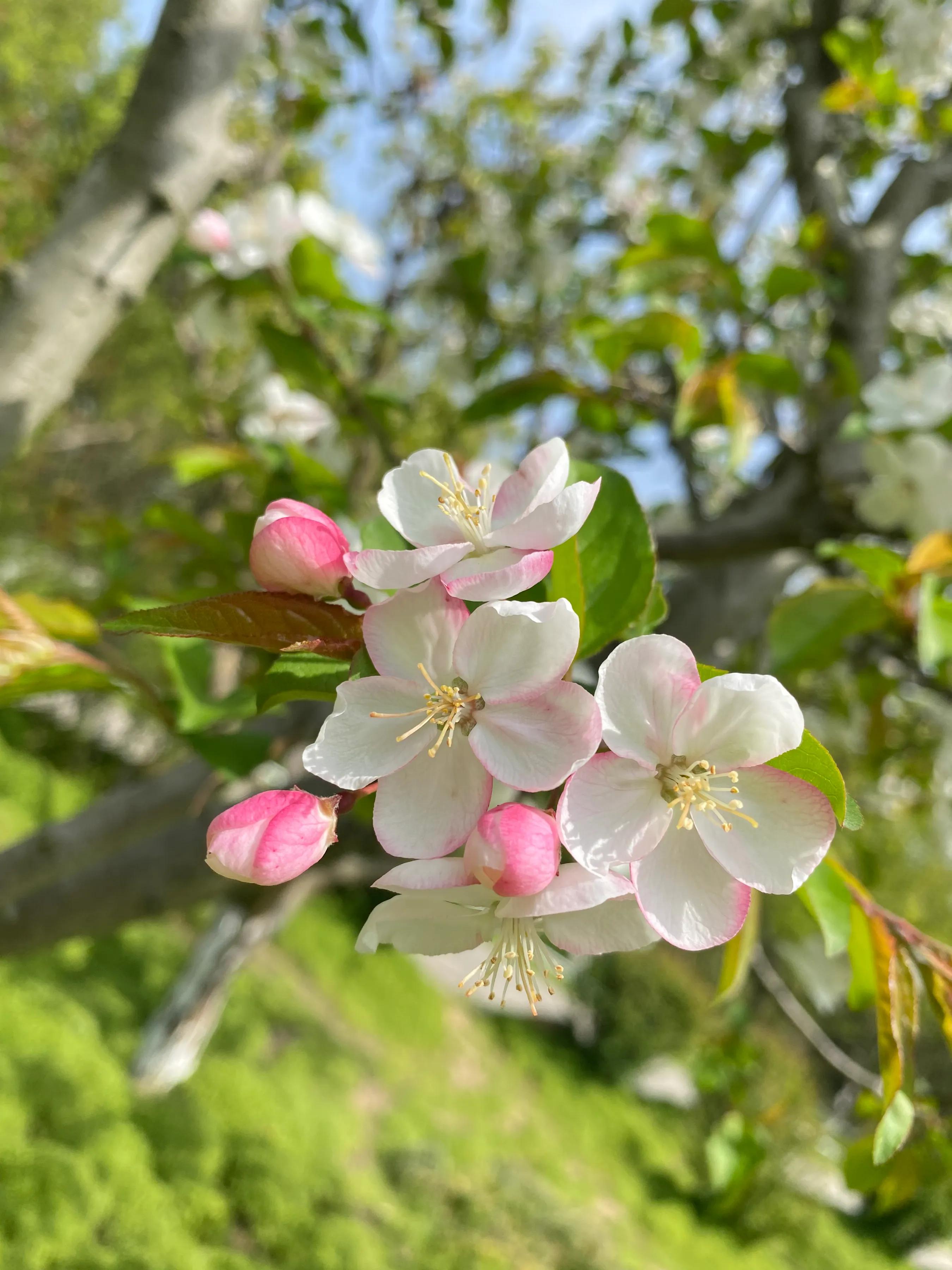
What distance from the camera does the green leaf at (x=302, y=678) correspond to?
1.51 ft

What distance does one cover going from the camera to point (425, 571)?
0.41 meters

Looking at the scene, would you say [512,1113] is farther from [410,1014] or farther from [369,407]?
[369,407]

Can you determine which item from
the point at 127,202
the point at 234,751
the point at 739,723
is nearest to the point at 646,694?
the point at 739,723

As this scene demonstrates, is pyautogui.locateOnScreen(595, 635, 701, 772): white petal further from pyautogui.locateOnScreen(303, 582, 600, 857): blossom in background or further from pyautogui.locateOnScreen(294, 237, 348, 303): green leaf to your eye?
pyautogui.locateOnScreen(294, 237, 348, 303): green leaf

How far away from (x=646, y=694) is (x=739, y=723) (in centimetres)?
5

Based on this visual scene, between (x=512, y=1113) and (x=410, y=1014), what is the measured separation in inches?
45.4

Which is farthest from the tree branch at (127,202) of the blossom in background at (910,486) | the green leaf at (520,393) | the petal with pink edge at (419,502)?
the blossom in background at (910,486)

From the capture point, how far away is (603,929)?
0.46 metres

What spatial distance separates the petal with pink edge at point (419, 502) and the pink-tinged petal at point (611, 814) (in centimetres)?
16

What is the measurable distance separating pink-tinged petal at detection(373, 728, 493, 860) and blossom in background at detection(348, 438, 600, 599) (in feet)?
0.30

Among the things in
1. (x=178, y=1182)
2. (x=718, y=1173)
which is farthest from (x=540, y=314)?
(x=178, y=1182)

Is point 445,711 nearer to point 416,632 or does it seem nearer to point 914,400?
point 416,632

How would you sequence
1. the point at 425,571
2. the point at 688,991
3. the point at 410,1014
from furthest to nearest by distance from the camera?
the point at 688,991 < the point at 410,1014 < the point at 425,571

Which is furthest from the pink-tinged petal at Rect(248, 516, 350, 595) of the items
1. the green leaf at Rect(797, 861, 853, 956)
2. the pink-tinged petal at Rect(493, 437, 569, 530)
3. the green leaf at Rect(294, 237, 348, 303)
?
the green leaf at Rect(294, 237, 348, 303)
